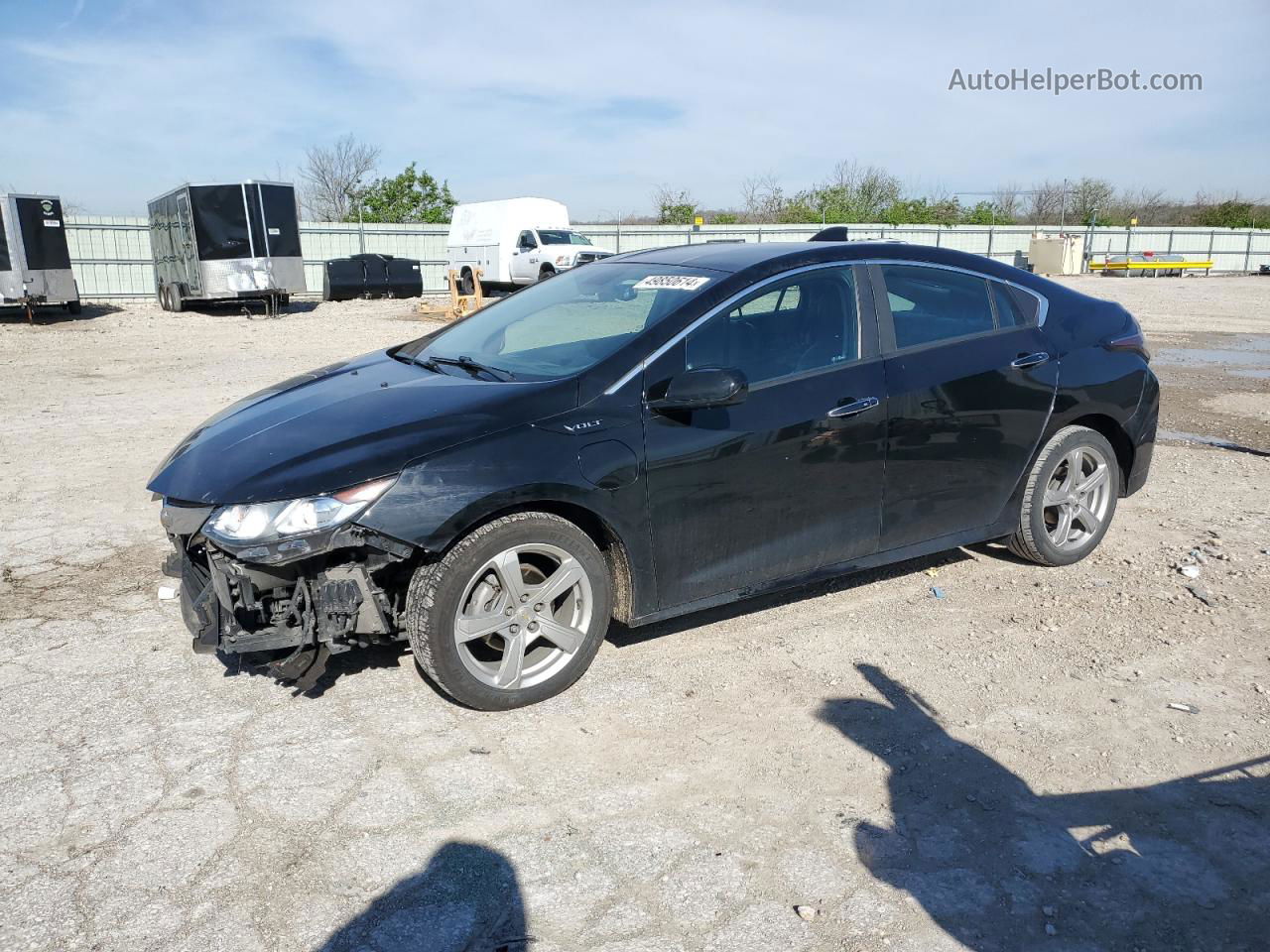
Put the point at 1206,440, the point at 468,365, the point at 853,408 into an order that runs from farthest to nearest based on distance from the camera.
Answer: the point at 1206,440
the point at 468,365
the point at 853,408

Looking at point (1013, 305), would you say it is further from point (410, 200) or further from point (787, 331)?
point (410, 200)

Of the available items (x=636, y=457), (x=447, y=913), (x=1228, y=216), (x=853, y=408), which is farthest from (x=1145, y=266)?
(x=447, y=913)

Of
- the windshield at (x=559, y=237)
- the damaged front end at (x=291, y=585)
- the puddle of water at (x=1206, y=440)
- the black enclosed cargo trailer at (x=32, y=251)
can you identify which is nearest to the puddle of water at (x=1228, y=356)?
the puddle of water at (x=1206, y=440)

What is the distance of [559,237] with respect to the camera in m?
28.7

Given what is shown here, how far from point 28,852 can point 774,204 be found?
55434 millimetres

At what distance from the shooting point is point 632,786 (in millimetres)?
3289

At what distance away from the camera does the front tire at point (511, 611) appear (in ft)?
11.5

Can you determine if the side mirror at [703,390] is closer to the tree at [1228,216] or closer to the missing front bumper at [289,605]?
the missing front bumper at [289,605]

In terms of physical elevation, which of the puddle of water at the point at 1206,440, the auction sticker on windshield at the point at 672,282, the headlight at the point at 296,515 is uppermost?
the auction sticker on windshield at the point at 672,282

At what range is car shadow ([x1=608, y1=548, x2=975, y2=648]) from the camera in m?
4.51

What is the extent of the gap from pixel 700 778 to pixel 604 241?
36183mm

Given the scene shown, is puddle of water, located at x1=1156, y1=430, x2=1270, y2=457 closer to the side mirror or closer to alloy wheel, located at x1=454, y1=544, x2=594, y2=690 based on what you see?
the side mirror

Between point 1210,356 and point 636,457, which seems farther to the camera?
point 1210,356

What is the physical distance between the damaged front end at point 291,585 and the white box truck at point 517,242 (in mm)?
23920
